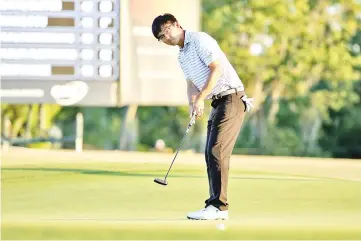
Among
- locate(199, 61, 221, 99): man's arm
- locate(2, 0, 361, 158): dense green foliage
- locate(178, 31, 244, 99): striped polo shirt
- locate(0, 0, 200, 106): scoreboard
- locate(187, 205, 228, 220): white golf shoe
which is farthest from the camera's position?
locate(2, 0, 361, 158): dense green foliage

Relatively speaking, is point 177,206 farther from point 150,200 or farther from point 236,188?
point 236,188

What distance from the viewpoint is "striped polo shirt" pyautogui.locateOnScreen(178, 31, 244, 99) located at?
964 centimetres

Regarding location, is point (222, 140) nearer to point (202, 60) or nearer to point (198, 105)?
point (198, 105)

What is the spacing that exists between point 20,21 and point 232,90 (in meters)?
12.8

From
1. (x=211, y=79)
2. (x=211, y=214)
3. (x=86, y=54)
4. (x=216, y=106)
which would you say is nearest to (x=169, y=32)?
(x=211, y=79)

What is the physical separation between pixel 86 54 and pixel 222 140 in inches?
508

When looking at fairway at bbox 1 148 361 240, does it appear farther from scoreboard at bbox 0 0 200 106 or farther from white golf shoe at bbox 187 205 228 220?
scoreboard at bbox 0 0 200 106

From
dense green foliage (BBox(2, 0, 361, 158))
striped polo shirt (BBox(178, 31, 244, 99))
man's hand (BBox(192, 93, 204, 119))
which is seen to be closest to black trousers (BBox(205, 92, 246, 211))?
striped polo shirt (BBox(178, 31, 244, 99))

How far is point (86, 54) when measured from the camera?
22.5 metres

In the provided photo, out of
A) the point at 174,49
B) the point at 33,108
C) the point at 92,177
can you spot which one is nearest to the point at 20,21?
the point at 174,49

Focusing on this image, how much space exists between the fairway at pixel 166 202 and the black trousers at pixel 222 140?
28 centimetres

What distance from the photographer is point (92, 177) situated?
16297 mm

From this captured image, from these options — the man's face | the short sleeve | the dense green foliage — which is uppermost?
the man's face

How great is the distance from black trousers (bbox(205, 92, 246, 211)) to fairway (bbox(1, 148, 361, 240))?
28cm
